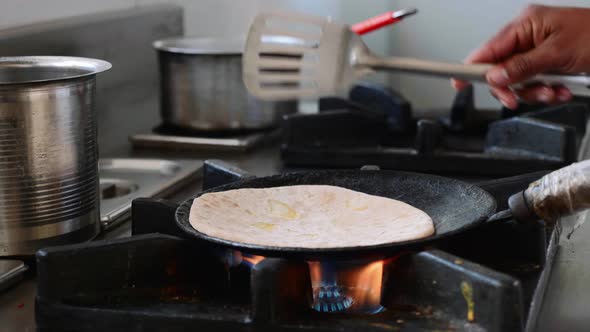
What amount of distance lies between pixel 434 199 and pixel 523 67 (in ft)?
1.27

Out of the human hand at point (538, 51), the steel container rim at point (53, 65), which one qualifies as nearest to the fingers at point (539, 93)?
the human hand at point (538, 51)

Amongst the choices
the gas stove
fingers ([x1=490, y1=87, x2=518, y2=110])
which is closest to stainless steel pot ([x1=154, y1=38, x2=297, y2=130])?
fingers ([x1=490, y1=87, x2=518, y2=110])

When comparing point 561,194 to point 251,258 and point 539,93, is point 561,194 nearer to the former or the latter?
point 251,258

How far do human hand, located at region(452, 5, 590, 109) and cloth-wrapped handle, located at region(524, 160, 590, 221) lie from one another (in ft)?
1.46

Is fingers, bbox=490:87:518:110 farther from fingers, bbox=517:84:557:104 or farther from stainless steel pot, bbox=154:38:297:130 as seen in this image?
stainless steel pot, bbox=154:38:297:130

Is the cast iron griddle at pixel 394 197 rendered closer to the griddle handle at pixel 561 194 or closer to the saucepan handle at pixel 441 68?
the griddle handle at pixel 561 194

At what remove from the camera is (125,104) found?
1444mm

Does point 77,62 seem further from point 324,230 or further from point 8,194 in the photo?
point 324,230

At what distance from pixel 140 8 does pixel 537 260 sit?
107 centimetres

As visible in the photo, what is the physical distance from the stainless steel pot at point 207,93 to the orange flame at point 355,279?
72cm

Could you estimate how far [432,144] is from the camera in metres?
1.22

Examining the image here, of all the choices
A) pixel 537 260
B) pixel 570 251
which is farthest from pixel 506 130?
pixel 537 260

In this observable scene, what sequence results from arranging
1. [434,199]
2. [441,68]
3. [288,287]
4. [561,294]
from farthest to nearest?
[441,68]
[434,199]
[561,294]
[288,287]

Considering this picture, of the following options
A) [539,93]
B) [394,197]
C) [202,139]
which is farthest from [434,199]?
[202,139]
